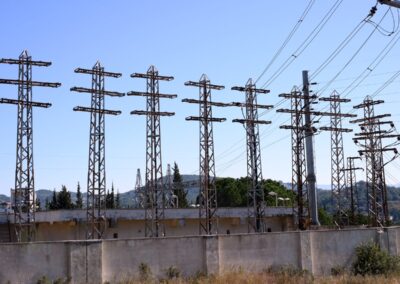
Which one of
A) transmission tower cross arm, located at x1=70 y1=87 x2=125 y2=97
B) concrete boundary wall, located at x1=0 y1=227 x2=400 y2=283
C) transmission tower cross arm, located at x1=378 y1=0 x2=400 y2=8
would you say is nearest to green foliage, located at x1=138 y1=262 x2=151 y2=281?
concrete boundary wall, located at x1=0 y1=227 x2=400 y2=283

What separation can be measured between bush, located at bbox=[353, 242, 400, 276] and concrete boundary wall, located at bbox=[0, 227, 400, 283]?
189 centimetres

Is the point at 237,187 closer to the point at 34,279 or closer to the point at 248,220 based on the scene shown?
the point at 248,220

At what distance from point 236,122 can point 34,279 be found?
91.6 feet

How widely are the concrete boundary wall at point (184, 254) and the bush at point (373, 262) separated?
74.4 inches

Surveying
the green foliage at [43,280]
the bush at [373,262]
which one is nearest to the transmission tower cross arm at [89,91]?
the green foliage at [43,280]

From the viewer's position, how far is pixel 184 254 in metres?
26.7

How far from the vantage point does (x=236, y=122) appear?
48156mm

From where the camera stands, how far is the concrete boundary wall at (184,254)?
23219 mm

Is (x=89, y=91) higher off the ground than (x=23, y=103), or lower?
higher

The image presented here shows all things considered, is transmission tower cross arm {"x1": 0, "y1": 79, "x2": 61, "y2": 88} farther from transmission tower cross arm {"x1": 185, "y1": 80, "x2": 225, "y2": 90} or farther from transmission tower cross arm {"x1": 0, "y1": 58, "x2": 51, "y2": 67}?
transmission tower cross arm {"x1": 185, "y1": 80, "x2": 225, "y2": 90}

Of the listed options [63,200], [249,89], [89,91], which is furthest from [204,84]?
[63,200]

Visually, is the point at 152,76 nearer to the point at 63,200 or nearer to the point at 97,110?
the point at 97,110

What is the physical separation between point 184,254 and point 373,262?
31.3 ft

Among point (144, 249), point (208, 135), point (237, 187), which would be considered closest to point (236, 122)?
point (208, 135)
